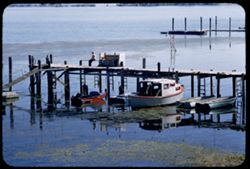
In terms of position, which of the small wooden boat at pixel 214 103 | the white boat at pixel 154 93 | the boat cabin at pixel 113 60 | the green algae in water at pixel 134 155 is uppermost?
the boat cabin at pixel 113 60

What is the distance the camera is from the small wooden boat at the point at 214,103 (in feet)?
96.5

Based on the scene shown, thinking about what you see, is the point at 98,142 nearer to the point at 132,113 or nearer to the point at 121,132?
the point at 121,132

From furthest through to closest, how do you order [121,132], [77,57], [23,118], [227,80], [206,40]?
[206,40] < [77,57] < [227,80] < [23,118] < [121,132]

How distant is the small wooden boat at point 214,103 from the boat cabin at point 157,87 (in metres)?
1.87

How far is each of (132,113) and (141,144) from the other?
786 cm

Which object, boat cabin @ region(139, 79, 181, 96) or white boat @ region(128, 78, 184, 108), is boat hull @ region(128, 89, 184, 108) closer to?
white boat @ region(128, 78, 184, 108)

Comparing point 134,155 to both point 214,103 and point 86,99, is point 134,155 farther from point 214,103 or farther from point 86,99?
point 86,99

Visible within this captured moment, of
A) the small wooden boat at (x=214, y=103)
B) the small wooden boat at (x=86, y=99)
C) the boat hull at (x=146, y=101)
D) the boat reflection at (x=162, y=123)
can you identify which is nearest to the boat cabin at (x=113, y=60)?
the small wooden boat at (x=86, y=99)

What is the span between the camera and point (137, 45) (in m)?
72.2

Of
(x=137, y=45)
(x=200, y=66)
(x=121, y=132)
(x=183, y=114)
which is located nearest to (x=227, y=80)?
(x=200, y=66)

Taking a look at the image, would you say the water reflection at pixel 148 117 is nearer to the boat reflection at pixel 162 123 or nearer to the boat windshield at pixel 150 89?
the boat reflection at pixel 162 123

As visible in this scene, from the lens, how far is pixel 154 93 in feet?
99.9

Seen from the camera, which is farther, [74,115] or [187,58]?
[187,58]

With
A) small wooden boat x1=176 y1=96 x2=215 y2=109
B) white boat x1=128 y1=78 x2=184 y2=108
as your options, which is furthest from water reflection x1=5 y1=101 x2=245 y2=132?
white boat x1=128 y1=78 x2=184 y2=108
